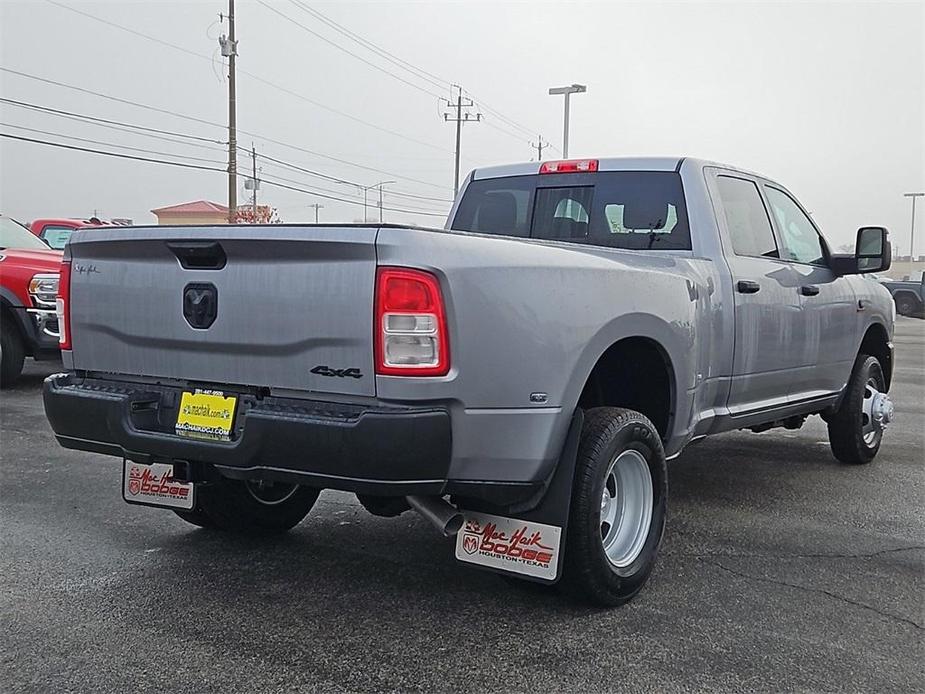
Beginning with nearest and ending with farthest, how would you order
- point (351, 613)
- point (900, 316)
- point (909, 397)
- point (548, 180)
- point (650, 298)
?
1. point (351, 613)
2. point (650, 298)
3. point (548, 180)
4. point (909, 397)
5. point (900, 316)

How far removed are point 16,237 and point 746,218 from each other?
8.65m

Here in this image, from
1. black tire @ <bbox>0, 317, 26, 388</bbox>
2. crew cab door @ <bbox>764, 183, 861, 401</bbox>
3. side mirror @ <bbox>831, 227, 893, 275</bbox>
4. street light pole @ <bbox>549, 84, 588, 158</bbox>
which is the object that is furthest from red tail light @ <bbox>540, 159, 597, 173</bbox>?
street light pole @ <bbox>549, 84, 588, 158</bbox>

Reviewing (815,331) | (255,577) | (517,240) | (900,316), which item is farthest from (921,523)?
(900,316)

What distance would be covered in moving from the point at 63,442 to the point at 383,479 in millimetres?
1519

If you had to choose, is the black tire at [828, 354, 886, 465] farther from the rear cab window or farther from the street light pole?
the street light pole

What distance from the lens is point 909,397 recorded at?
10523 mm

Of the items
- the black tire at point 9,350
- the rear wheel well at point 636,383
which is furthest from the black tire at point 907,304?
the rear wheel well at point 636,383

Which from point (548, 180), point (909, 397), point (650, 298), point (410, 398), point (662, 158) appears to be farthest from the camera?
point (909, 397)

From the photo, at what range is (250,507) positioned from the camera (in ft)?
14.6

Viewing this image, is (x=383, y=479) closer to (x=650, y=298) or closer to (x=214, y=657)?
(x=214, y=657)

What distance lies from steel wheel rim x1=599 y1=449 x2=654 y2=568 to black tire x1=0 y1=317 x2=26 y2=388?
7589 millimetres

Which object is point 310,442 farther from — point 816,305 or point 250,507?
point 816,305

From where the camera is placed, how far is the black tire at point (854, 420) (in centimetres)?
623

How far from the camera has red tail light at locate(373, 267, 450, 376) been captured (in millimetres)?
2951
